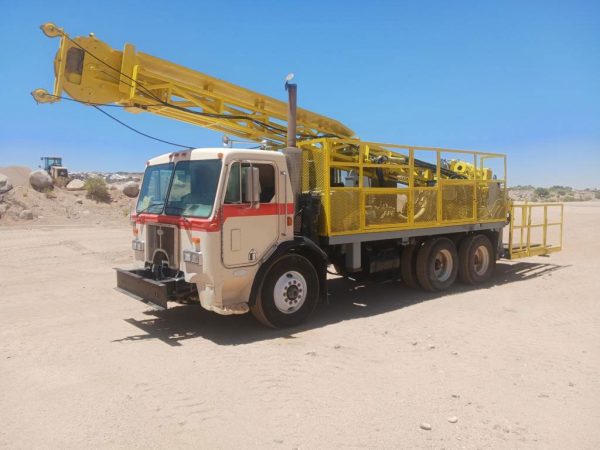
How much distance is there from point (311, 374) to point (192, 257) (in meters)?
2.13

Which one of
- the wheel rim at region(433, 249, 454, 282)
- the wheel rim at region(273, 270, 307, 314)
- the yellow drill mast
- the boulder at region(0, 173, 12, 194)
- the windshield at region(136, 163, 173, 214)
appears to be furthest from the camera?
the boulder at region(0, 173, 12, 194)

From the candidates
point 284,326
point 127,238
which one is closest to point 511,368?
point 284,326

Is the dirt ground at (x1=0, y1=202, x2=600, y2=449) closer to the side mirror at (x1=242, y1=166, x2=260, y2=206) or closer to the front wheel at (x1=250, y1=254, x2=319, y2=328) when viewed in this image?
the front wheel at (x1=250, y1=254, x2=319, y2=328)

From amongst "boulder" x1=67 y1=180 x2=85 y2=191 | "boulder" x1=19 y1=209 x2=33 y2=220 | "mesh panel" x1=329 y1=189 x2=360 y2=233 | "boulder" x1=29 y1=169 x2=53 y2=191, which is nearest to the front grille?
"mesh panel" x1=329 y1=189 x2=360 y2=233

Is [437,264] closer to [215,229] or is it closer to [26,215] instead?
[215,229]

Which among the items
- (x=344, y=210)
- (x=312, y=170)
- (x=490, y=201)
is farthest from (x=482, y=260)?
(x=312, y=170)

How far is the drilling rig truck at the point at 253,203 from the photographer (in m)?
6.03

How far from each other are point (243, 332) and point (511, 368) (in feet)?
10.9

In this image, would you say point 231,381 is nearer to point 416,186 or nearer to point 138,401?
point 138,401

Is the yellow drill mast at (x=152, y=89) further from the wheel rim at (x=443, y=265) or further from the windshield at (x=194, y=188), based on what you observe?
the wheel rim at (x=443, y=265)

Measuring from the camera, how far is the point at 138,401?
4309mm

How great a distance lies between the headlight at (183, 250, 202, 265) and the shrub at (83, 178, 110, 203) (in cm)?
2756

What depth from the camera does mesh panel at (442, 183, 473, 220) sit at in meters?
9.29

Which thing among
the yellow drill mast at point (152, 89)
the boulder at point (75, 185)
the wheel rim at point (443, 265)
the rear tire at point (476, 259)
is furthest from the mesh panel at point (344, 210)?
the boulder at point (75, 185)
